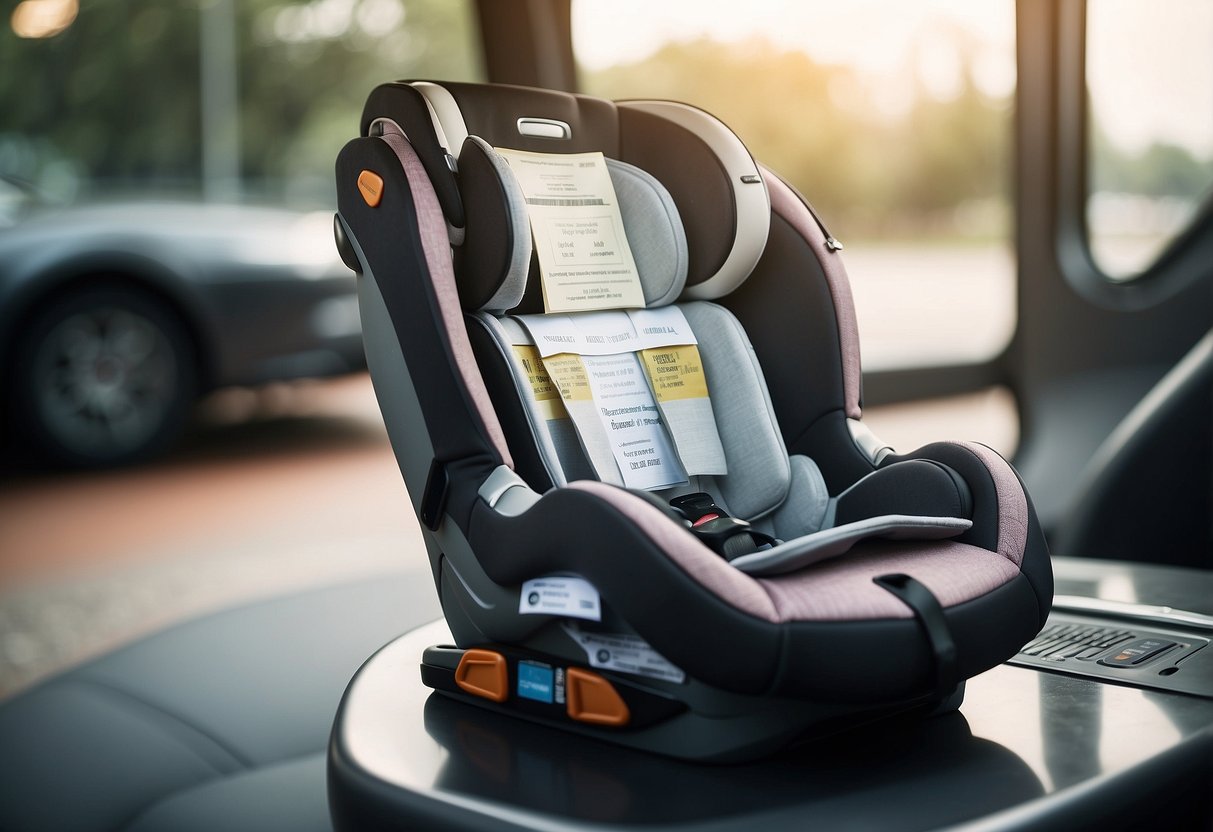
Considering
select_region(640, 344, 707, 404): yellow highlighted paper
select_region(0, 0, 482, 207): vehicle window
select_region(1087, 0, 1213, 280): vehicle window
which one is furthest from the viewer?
select_region(0, 0, 482, 207): vehicle window

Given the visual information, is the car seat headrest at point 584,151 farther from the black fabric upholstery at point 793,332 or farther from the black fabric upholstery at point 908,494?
the black fabric upholstery at point 908,494

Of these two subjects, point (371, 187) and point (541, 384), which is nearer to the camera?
point (371, 187)

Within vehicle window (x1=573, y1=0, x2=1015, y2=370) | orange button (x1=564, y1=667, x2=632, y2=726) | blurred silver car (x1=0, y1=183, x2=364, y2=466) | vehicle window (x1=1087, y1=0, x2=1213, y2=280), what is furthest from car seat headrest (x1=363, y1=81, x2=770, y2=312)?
blurred silver car (x1=0, y1=183, x2=364, y2=466)

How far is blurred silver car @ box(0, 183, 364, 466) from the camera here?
329cm

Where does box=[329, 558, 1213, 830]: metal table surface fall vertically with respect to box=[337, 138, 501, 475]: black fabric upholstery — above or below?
below

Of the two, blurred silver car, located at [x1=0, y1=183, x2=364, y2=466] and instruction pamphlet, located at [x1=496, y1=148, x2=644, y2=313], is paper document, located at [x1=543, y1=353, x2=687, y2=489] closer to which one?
instruction pamphlet, located at [x1=496, y1=148, x2=644, y2=313]

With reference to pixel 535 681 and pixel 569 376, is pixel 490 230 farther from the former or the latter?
pixel 535 681

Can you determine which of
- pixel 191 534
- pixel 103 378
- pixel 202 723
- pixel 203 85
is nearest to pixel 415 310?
pixel 202 723

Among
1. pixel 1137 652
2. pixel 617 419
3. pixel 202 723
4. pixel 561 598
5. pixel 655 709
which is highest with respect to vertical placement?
pixel 617 419

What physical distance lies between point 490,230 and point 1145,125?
266 cm

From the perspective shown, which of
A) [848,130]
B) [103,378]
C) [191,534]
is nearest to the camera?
[191,534]

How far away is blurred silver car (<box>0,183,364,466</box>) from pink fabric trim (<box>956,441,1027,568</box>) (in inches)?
110

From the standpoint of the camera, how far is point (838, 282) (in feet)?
4.62

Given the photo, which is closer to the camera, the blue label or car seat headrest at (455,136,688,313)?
the blue label
